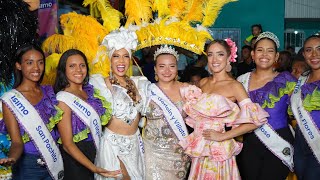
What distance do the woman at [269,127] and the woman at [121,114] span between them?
3.51 ft

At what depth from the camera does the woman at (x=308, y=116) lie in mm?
4281

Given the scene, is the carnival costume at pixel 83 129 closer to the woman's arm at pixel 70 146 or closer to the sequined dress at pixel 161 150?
the woman's arm at pixel 70 146

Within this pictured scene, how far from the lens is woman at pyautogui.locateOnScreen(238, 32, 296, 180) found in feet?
14.8

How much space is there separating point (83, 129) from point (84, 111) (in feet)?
0.50

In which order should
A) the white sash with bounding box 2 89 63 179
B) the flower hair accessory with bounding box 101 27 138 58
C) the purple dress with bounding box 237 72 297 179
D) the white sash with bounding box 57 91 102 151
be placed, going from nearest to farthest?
1. the white sash with bounding box 2 89 63 179
2. the white sash with bounding box 57 91 102 151
3. the flower hair accessory with bounding box 101 27 138 58
4. the purple dress with bounding box 237 72 297 179

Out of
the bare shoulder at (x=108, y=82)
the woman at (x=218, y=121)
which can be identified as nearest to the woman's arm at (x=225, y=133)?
the woman at (x=218, y=121)

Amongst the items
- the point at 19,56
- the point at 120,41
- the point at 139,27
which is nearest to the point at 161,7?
the point at 139,27

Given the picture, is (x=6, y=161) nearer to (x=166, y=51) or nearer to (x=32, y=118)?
(x=32, y=118)

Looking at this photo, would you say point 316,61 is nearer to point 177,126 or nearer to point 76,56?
point 177,126

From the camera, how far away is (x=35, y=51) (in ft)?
12.6

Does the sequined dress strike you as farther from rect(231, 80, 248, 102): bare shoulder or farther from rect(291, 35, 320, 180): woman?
rect(291, 35, 320, 180): woman

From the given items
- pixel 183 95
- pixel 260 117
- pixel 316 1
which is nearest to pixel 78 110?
pixel 183 95

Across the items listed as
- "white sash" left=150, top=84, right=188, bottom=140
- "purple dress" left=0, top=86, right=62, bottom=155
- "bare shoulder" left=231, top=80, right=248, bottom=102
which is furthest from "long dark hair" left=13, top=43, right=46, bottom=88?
"bare shoulder" left=231, top=80, right=248, bottom=102

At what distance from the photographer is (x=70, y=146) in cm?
392
